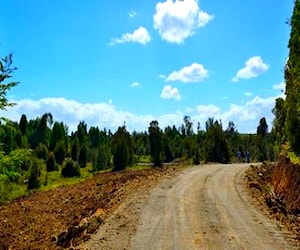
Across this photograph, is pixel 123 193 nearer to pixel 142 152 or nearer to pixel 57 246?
pixel 57 246

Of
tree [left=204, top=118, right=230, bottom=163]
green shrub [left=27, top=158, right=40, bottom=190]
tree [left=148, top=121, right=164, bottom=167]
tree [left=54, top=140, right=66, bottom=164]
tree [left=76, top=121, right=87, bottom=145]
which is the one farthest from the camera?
tree [left=76, top=121, right=87, bottom=145]

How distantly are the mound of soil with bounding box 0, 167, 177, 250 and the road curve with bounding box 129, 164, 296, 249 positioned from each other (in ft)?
6.05

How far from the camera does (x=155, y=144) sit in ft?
247

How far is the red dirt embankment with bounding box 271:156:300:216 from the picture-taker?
757 inches

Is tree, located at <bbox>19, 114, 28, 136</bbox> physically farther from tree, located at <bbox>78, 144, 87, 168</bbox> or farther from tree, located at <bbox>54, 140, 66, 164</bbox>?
tree, located at <bbox>78, 144, 87, 168</bbox>

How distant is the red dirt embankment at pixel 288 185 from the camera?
63.1 ft

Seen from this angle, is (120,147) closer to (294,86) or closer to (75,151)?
(75,151)

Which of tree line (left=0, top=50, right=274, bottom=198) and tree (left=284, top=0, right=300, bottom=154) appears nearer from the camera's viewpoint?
tree (left=284, top=0, right=300, bottom=154)

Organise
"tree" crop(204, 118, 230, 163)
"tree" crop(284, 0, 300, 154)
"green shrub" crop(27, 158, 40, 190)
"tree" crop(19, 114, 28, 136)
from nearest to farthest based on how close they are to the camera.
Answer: "tree" crop(284, 0, 300, 154) → "tree" crop(204, 118, 230, 163) → "green shrub" crop(27, 158, 40, 190) → "tree" crop(19, 114, 28, 136)

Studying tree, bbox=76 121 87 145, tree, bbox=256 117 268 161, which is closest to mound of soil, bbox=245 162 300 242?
tree, bbox=256 117 268 161

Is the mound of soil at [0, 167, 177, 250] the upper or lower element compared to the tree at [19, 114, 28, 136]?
lower

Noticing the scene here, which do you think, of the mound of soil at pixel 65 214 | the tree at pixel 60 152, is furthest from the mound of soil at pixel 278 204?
the tree at pixel 60 152

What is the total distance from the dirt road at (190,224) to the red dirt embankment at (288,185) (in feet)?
5.31

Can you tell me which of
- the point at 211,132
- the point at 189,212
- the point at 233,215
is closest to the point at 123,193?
the point at 189,212
